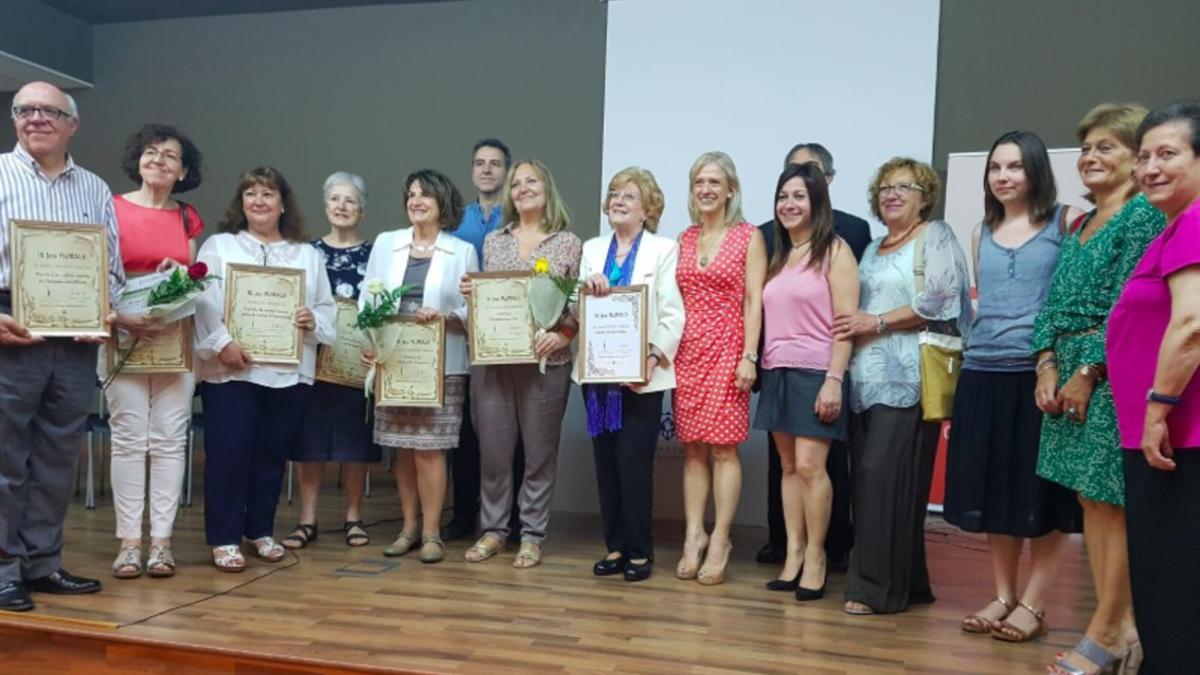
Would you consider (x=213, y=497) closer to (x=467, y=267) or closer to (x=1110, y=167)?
(x=467, y=267)

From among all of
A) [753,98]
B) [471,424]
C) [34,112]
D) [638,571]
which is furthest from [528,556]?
[753,98]

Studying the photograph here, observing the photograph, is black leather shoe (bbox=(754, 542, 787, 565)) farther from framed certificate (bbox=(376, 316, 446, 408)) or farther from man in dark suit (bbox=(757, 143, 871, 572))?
framed certificate (bbox=(376, 316, 446, 408))

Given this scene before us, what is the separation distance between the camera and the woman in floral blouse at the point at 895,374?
2.90 meters

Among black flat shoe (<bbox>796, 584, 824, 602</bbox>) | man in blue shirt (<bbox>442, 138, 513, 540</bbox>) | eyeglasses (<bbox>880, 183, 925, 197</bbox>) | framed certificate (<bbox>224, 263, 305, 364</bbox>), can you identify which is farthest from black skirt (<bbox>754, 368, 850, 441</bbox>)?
framed certificate (<bbox>224, 263, 305, 364</bbox>)

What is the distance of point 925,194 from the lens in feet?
9.73

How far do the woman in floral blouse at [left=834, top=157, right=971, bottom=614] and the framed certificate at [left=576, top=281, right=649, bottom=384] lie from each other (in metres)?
0.69

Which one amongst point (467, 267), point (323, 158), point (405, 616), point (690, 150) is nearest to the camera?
point (405, 616)

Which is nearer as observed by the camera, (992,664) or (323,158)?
(992,664)

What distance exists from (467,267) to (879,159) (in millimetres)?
2443

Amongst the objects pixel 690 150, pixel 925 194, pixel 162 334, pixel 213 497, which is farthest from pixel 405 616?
pixel 690 150

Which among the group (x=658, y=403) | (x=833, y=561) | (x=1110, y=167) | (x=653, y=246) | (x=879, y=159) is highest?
(x=879, y=159)

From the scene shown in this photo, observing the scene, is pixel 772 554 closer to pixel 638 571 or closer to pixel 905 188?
pixel 638 571

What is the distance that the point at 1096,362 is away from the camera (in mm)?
2305

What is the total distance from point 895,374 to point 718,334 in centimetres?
64
